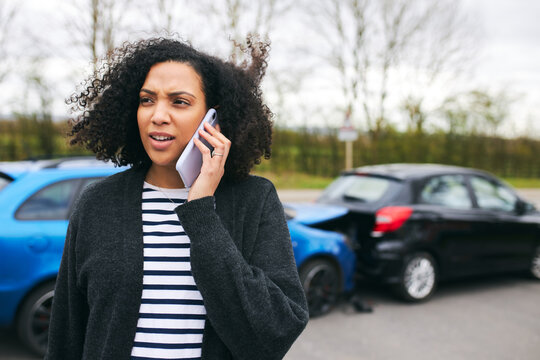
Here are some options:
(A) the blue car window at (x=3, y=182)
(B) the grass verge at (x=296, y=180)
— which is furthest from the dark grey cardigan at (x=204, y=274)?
(B) the grass verge at (x=296, y=180)

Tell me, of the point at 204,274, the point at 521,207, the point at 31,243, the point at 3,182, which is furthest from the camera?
the point at 521,207

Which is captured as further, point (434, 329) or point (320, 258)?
point (320, 258)

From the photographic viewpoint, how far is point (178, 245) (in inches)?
54.7

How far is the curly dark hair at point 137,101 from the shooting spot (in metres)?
1.55

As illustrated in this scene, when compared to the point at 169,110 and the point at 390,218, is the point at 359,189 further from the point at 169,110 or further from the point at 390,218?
the point at 169,110

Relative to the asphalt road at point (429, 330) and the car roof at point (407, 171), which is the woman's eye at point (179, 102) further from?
the car roof at point (407, 171)

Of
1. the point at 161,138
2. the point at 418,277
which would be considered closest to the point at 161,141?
the point at 161,138

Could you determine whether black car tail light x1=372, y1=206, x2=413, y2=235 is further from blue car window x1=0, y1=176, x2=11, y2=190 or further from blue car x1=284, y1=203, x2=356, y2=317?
blue car window x1=0, y1=176, x2=11, y2=190

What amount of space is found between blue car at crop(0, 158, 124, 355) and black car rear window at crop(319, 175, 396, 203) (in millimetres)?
3237

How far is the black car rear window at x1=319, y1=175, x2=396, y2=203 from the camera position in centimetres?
543

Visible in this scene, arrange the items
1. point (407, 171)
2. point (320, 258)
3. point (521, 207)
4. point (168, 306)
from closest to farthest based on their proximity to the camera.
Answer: point (168, 306)
point (320, 258)
point (407, 171)
point (521, 207)

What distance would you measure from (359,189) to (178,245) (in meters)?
4.52

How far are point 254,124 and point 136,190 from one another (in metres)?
0.47

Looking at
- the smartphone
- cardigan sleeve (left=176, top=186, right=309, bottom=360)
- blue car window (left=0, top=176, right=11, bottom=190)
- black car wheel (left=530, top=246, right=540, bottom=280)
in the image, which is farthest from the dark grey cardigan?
black car wheel (left=530, top=246, right=540, bottom=280)
